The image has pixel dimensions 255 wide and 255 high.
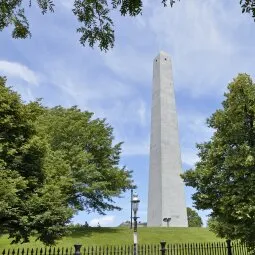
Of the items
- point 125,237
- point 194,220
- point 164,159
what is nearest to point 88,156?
point 125,237

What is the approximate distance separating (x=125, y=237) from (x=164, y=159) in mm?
14113

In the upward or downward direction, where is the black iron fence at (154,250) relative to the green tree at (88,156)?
downward

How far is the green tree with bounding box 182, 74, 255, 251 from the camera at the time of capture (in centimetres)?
1592

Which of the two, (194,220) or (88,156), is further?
(194,220)

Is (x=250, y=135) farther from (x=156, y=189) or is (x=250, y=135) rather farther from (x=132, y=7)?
(x=156, y=189)

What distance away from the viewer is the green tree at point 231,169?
15.9 metres

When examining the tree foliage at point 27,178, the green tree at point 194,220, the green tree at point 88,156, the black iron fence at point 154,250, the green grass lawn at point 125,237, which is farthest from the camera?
the green tree at point 194,220

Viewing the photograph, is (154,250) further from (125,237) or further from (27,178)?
(125,237)

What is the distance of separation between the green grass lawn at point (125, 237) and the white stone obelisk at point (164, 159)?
25.1ft

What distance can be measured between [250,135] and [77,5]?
45.4 ft

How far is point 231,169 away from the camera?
16.9 metres

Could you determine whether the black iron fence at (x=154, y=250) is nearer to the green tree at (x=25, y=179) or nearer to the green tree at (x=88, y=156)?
the green tree at (x=25, y=179)

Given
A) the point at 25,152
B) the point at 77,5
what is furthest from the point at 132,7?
the point at 25,152

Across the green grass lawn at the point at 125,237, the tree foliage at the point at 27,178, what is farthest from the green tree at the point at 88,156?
the tree foliage at the point at 27,178
